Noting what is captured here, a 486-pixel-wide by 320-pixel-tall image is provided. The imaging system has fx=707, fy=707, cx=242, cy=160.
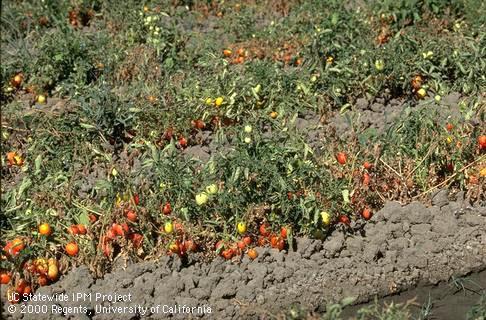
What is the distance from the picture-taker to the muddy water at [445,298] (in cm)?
451

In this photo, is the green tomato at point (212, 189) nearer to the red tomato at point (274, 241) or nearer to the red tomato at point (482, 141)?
the red tomato at point (274, 241)

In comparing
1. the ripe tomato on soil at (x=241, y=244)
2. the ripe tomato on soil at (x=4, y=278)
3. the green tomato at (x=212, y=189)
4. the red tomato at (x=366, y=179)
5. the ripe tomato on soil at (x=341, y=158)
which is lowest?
the ripe tomato on soil at (x=4, y=278)

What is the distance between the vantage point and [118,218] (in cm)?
459

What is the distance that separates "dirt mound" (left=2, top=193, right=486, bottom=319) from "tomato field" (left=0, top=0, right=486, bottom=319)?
0.01 m

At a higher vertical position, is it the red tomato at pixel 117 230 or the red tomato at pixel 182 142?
the red tomato at pixel 182 142

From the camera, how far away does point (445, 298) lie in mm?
4668

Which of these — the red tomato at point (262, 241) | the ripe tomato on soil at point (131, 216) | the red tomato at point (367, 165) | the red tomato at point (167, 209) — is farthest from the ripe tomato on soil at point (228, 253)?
the red tomato at point (367, 165)

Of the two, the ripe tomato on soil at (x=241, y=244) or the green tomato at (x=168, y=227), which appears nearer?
the green tomato at (x=168, y=227)

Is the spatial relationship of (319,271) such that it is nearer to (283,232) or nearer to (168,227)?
(283,232)

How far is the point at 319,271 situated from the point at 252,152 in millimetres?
939

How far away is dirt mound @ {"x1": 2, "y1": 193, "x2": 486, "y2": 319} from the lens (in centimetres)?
448

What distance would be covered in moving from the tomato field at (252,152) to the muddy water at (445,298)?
51 millimetres

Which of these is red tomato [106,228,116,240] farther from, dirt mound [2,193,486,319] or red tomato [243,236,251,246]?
red tomato [243,236,251,246]

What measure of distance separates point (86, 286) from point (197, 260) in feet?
2.38
